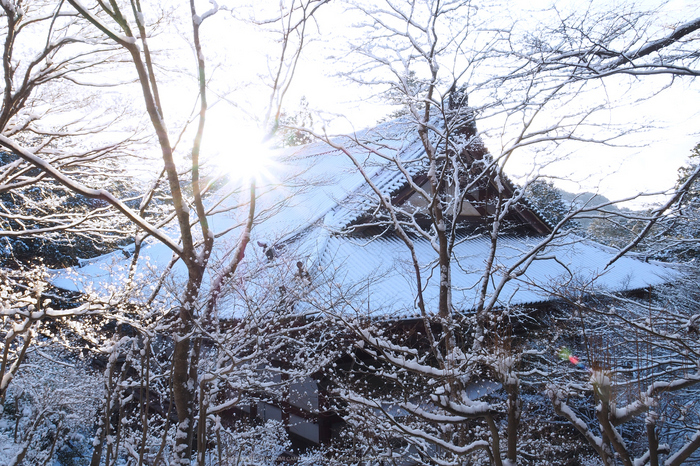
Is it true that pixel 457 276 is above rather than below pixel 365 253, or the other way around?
below

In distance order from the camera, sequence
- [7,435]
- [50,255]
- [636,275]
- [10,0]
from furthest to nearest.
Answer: [50,255] → [636,275] → [7,435] → [10,0]

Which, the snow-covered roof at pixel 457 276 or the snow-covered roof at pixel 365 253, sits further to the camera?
the snow-covered roof at pixel 365 253

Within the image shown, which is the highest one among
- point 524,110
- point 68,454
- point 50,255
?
point 50,255

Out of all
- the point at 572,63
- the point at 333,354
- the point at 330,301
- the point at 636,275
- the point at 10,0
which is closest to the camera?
the point at 572,63

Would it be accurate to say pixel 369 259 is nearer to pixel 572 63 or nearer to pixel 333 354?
pixel 333 354

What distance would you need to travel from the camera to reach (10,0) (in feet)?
13.3

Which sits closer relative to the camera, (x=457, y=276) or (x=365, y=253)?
(x=365, y=253)

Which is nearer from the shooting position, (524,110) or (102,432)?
(524,110)

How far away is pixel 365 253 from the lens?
7574 millimetres

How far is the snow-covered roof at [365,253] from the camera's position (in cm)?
612

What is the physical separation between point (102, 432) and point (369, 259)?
519 centimetres

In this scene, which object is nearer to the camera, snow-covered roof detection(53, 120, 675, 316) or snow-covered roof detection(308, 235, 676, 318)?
snow-covered roof detection(308, 235, 676, 318)

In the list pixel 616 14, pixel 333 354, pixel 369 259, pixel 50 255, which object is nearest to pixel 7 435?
pixel 50 255

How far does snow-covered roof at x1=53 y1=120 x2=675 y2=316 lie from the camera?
20.1 feet
